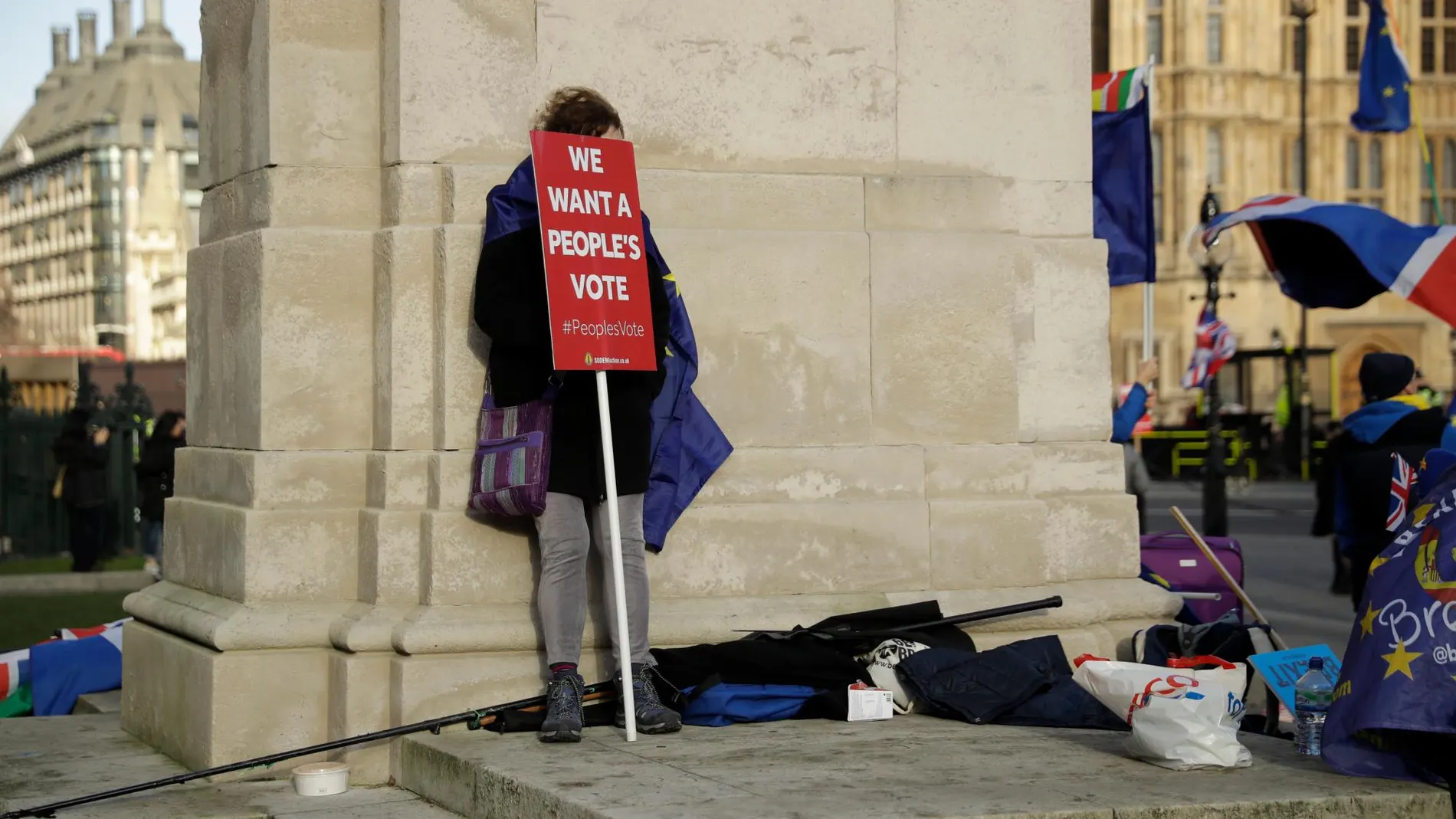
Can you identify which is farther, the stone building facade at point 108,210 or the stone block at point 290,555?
A: the stone building facade at point 108,210

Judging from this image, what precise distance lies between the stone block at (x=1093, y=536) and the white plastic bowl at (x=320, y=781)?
9.14ft

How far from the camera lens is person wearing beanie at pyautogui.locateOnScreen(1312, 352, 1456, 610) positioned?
7.59 metres

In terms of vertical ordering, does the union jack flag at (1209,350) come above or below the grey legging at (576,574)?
above

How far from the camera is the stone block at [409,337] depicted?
21.1 ft

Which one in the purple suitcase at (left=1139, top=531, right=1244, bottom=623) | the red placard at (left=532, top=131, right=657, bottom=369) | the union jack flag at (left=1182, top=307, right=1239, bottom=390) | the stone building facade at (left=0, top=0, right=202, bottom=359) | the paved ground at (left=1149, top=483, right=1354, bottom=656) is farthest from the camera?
the stone building facade at (left=0, top=0, right=202, bottom=359)

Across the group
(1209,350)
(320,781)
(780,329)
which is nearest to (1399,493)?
(780,329)

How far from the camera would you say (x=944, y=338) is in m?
7.02

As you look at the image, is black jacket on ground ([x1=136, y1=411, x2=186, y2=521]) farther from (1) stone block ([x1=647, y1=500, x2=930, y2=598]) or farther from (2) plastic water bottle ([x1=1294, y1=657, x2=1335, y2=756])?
(2) plastic water bottle ([x1=1294, y1=657, x2=1335, y2=756])

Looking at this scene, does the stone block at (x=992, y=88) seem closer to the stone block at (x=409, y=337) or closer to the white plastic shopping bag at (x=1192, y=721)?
the stone block at (x=409, y=337)

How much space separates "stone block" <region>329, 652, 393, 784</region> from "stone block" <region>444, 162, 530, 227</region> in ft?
4.99

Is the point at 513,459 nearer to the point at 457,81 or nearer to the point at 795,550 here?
the point at 795,550

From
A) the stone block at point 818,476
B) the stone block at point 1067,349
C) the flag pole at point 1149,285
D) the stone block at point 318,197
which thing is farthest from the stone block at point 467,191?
the flag pole at point 1149,285

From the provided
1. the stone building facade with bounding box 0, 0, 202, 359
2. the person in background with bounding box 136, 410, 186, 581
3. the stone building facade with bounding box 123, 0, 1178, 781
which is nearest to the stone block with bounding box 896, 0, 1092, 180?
the stone building facade with bounding box 123, 0, 1178, 781

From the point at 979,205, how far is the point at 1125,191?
2946mm
